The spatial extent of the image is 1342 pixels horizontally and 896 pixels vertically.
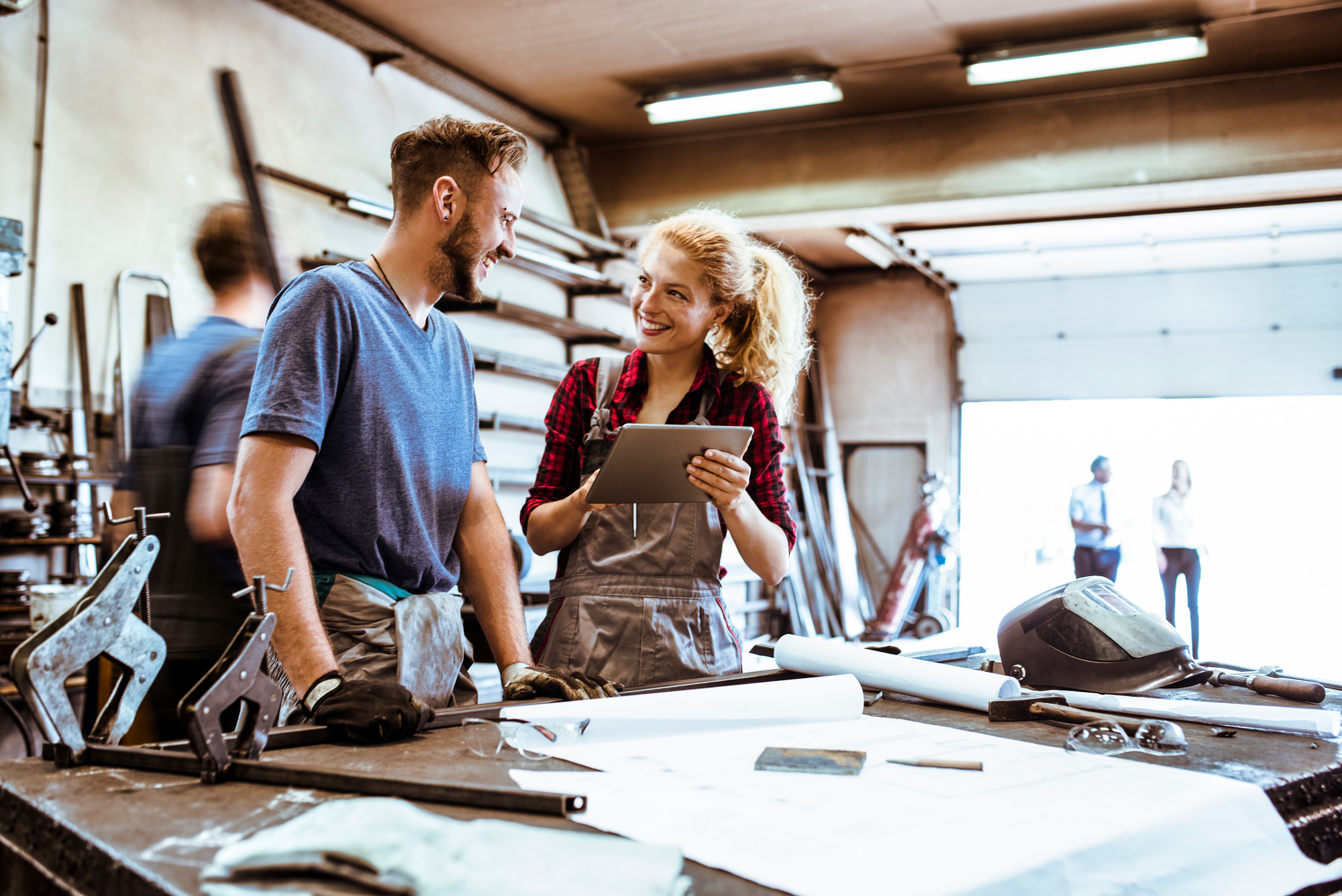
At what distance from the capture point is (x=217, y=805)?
93cm

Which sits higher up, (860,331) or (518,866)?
(860,331)

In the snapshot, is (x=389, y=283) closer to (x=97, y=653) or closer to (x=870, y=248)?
(x=97, y=653)

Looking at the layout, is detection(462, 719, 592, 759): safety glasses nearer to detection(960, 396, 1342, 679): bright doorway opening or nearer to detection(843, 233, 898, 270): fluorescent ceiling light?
detection(843, 233, 898, 270): fluorescent ceiling light

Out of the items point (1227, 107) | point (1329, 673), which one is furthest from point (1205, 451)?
point (1227, 107)

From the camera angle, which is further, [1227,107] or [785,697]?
[1227,107]

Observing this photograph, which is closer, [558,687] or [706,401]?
[558,687]

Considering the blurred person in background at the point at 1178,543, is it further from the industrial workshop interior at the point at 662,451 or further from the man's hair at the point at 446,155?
the man's hair at the point at 446,155

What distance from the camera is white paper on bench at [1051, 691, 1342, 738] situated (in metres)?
1.40

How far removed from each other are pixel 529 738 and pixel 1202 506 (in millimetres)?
8735

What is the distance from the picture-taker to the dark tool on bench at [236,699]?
0.98m

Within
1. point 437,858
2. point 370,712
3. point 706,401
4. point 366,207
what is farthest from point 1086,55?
point 437,858

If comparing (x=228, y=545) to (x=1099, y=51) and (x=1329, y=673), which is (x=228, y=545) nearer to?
(x=1099, y=51)

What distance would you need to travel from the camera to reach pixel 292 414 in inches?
55.8

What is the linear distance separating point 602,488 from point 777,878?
1.02 meters
